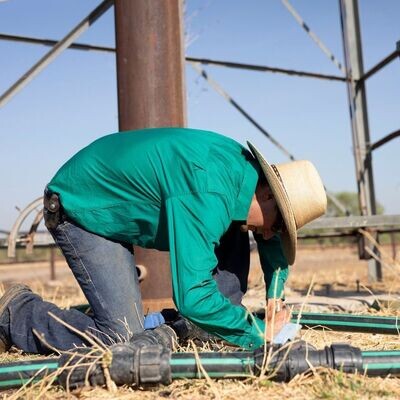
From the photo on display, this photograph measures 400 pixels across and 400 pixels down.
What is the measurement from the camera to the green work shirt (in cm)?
267

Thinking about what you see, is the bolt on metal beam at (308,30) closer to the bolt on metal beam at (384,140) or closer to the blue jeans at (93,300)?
the bolt on metal beam at (384,140)

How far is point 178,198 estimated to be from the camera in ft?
9.08

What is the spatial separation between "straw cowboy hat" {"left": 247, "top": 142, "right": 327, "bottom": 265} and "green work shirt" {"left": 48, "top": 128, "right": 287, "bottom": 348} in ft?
0.32

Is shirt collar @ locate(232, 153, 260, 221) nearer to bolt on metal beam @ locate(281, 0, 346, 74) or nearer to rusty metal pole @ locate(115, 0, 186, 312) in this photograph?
rusty metal pole @ locate(115, 0, 186, 312)

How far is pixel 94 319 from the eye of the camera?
345 centimetres

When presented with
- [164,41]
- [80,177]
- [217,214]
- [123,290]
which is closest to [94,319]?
[123,290]

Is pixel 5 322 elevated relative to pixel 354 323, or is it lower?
elevated

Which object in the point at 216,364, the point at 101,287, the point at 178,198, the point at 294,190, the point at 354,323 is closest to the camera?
the point at 216,364

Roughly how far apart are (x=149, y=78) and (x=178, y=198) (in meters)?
2.15

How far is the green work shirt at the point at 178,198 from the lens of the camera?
267 centimetres

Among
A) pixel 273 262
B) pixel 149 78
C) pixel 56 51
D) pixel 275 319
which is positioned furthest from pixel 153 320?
pixel 56 51

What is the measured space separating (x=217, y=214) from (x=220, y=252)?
3.35 feet

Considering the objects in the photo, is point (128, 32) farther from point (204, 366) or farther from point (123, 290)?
point (204, 366)

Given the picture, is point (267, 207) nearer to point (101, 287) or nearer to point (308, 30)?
point (101, 287)
